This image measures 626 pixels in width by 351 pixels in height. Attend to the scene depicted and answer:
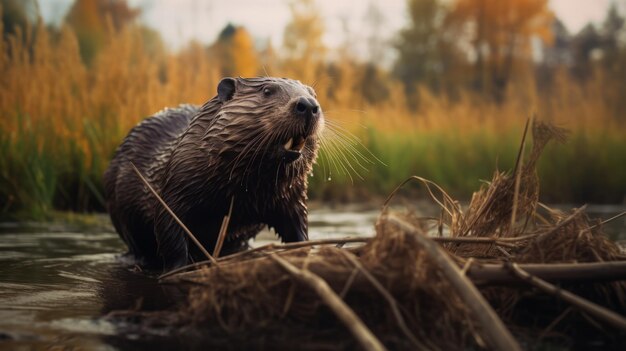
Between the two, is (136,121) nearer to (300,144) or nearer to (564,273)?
(300,144)

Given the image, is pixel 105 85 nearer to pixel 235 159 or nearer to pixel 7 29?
pixel 235 159

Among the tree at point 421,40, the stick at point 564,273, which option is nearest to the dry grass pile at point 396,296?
the stick at point 564,273

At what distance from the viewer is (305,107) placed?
310 centimetres

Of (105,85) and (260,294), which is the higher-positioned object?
(105,85)

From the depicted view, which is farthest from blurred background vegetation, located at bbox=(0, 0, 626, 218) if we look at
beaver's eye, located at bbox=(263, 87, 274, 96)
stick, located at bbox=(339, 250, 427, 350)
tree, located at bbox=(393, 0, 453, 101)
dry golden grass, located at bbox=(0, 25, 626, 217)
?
tree, located at bbox=(393, 0, 453, 101)

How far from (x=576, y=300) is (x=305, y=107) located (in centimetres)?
145

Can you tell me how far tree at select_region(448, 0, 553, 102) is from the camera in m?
35.2

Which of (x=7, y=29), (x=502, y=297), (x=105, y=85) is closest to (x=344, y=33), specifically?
(x=105, y=85)

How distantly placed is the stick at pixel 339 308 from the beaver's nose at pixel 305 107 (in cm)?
98

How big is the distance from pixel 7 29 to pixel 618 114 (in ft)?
80.9

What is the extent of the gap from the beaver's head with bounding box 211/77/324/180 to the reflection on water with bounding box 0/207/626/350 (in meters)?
0.72

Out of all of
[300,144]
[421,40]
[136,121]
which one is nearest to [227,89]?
[300,144]

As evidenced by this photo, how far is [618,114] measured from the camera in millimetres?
10922

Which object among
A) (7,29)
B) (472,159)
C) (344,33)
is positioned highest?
(7,29)
